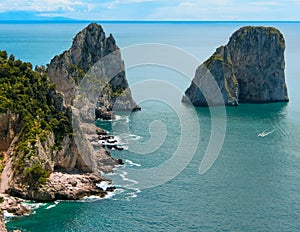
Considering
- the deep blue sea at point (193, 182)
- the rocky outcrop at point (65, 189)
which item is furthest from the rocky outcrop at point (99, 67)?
the rocky outcrop at point (65, 189)

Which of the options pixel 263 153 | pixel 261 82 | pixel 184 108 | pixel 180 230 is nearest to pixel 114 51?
pixel 184 108

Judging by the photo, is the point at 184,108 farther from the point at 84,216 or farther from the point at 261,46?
the point at 84,216

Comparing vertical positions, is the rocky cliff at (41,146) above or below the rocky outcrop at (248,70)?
below

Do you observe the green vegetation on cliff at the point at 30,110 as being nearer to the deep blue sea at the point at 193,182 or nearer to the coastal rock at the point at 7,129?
the coastal rock at the point at 7,129

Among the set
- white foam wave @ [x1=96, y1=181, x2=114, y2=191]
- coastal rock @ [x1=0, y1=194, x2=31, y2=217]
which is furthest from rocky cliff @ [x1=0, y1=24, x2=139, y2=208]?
coastal rock @ [x1=0, y1=194, x2=31, y2=217]

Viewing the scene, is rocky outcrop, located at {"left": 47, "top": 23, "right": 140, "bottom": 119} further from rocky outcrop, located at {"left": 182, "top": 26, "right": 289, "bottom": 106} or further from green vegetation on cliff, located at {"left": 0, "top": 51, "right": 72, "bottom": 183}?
green vegetation on cliff, located at {"left": 0, "top": 51, "right": 72, "bottom": 183}

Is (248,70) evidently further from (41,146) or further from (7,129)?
(7,129)
